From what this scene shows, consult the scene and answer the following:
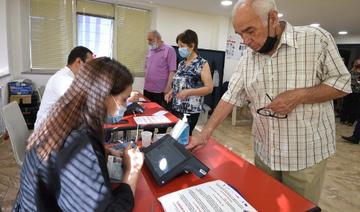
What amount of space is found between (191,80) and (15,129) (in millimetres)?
1351

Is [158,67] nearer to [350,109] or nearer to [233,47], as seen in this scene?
[233,47]

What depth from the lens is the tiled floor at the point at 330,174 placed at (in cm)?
213

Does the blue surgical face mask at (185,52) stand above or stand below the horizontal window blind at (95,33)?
below

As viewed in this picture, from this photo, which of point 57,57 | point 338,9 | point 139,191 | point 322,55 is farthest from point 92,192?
point 338,9

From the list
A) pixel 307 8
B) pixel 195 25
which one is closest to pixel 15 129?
pixel 195 25

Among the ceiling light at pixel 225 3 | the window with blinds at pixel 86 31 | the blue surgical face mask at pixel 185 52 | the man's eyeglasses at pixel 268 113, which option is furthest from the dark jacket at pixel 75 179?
the ceiling light at pixel 225 3

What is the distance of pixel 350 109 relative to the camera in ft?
18.4

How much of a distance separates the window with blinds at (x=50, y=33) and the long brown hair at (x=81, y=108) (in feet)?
12.7

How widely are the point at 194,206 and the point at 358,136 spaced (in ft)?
14.4

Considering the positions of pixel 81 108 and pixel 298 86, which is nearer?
pixel 81 108

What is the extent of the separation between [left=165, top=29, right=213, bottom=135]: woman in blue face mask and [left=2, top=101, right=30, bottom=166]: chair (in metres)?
1.20

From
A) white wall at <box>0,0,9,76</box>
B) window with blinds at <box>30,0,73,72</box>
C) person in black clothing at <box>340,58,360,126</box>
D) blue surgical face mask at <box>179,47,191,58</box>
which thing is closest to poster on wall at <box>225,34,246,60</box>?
person in black clothing at <box>340,58,360,126</box>

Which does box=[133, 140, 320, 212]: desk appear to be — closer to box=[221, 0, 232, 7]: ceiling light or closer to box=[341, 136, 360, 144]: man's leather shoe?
box=[221, 0, 232, 7]: ceiling light

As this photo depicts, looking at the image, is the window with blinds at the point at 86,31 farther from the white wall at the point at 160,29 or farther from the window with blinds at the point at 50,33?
the white wall at the point at 160,29
